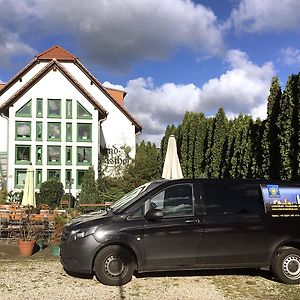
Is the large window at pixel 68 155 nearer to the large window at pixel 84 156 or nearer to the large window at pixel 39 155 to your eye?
the large window at pixel 84 156

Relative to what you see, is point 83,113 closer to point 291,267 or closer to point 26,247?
point 26,247

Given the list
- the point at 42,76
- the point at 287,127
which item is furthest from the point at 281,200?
the point at 42,76

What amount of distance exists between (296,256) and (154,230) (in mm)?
2544

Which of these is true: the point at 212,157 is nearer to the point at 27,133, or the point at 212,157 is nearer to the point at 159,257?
the point at 27,133

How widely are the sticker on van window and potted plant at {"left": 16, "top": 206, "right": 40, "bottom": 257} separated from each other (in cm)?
586

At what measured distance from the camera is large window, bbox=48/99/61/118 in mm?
37594

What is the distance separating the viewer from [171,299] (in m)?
6.73

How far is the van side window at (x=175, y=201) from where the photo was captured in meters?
7.84

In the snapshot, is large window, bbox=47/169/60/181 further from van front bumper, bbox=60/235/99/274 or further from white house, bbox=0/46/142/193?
van front bumper, bbox=60/235/99/274

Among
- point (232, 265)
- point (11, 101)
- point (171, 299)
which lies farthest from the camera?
point (11, 101)

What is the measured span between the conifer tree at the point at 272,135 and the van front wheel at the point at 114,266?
12.5 metres

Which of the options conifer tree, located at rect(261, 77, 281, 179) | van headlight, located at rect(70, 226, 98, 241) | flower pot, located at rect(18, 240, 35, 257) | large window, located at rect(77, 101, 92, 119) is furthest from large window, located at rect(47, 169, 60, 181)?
van headlight, located at rect(70, 226, 98, 241)

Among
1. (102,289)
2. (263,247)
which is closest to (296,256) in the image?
(263,247)

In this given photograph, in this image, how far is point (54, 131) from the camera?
124 feet
